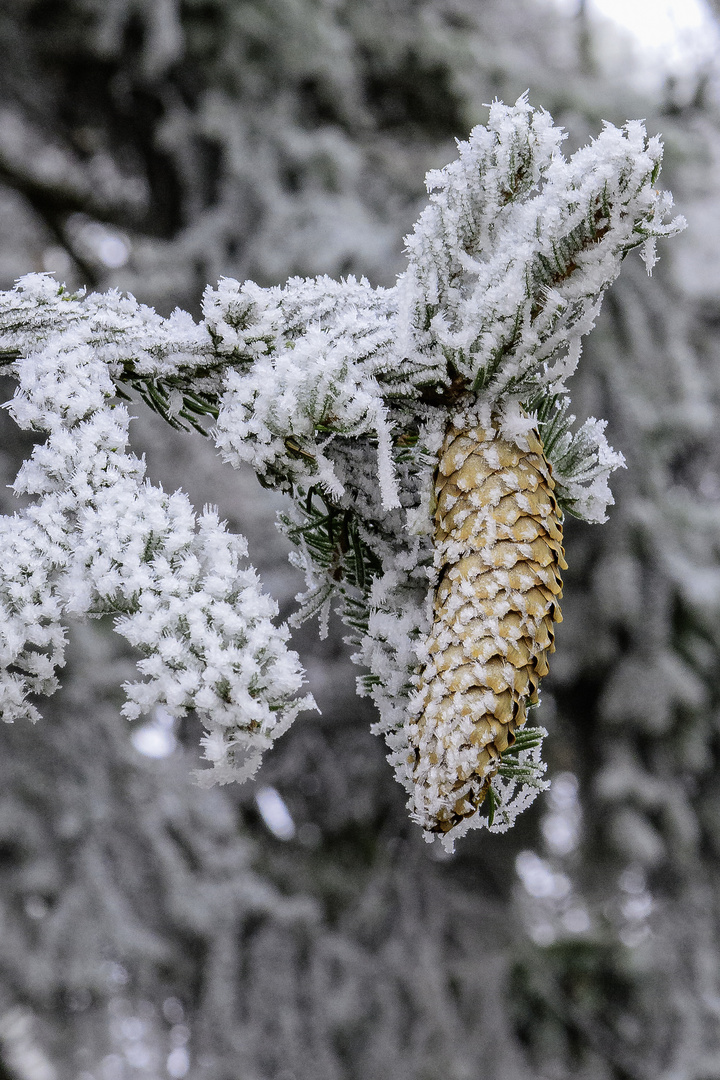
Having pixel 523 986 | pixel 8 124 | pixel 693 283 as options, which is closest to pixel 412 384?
pixel 8 124

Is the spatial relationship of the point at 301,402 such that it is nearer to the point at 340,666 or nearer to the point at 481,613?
the point at 481,613

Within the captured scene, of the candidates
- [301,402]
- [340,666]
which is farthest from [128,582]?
[340,666]

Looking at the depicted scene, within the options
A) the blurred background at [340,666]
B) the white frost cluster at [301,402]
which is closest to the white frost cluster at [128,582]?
the white frost cluster at [301,402]

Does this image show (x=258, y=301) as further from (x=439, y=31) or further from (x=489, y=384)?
(x=439, y=31)

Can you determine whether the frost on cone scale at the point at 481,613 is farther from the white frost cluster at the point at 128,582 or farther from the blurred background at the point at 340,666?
the blurred background at the point at 340,666

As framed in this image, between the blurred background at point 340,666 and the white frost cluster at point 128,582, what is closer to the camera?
the white frost cluster at point 128,582
